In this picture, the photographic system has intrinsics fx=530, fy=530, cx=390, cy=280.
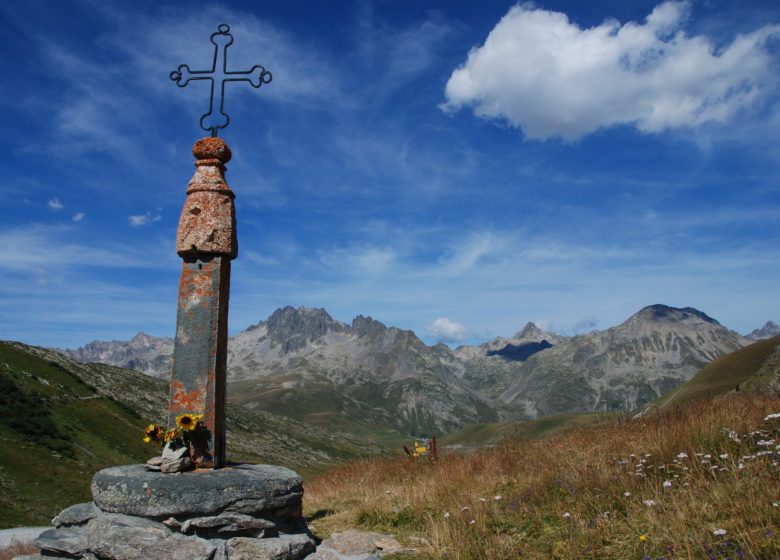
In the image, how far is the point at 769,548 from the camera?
4.68m

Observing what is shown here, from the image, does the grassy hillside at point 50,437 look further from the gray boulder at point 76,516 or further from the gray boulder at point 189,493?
the gray boulder at point 189,493

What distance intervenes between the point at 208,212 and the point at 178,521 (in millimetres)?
5233

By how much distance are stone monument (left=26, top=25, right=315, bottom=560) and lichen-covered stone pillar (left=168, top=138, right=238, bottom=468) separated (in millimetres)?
18

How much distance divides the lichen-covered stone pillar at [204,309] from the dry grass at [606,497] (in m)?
3.29

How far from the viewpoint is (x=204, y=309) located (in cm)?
958

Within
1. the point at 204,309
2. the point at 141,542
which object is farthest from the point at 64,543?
the point at 204,309

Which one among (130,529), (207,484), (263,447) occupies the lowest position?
(263,447)

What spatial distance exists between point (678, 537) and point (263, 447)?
14319cm

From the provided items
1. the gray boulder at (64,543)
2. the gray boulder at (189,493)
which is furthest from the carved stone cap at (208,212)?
the gray boulder at (64,543)

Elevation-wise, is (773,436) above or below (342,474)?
above

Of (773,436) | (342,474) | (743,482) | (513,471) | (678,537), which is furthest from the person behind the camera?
(342,474)

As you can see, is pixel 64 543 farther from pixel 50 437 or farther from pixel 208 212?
pixel 50 437

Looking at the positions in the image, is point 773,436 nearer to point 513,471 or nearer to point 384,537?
point 513,471

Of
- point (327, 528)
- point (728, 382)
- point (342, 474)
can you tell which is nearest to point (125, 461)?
point (342, 474)
